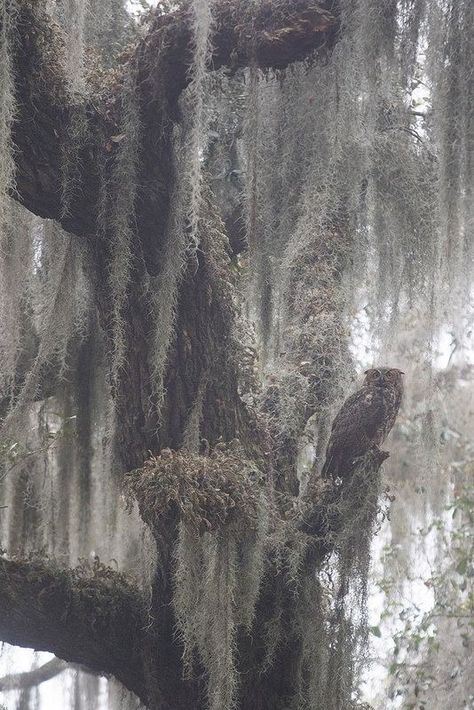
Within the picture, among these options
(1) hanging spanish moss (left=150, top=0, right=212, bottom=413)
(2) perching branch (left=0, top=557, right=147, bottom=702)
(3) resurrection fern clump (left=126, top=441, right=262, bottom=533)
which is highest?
(1) hanging spanish moss (left=150, top=0, right=212, bottom=413)

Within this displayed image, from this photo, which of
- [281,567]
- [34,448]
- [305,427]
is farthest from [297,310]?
[34,448]

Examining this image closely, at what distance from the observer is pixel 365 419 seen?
2965 mm

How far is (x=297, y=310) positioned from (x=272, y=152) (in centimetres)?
56

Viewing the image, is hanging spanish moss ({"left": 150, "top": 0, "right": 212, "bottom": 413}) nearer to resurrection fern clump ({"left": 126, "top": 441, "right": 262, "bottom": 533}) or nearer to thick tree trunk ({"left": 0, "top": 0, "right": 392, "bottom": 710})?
thick tree trunk ({"left": 0, "top": 0, "right": 392, "bottom": 710})

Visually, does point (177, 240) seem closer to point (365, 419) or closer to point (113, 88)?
point (113, 88)

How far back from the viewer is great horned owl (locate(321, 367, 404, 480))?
2961 millimetres

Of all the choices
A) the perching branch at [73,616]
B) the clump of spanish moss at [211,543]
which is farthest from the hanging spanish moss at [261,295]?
the perching branch at [73,616]

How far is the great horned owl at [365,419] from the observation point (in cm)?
296

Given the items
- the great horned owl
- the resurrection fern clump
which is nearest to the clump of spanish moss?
the resurrection fern clump

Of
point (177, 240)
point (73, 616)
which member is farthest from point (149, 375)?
point (73, 616)

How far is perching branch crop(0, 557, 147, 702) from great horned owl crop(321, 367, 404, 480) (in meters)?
0.80

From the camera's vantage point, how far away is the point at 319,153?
3.33 meters

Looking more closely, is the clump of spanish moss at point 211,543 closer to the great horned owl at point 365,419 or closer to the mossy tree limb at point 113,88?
the great horned owl at point 365,419

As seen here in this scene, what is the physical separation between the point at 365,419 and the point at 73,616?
3.63 feet
